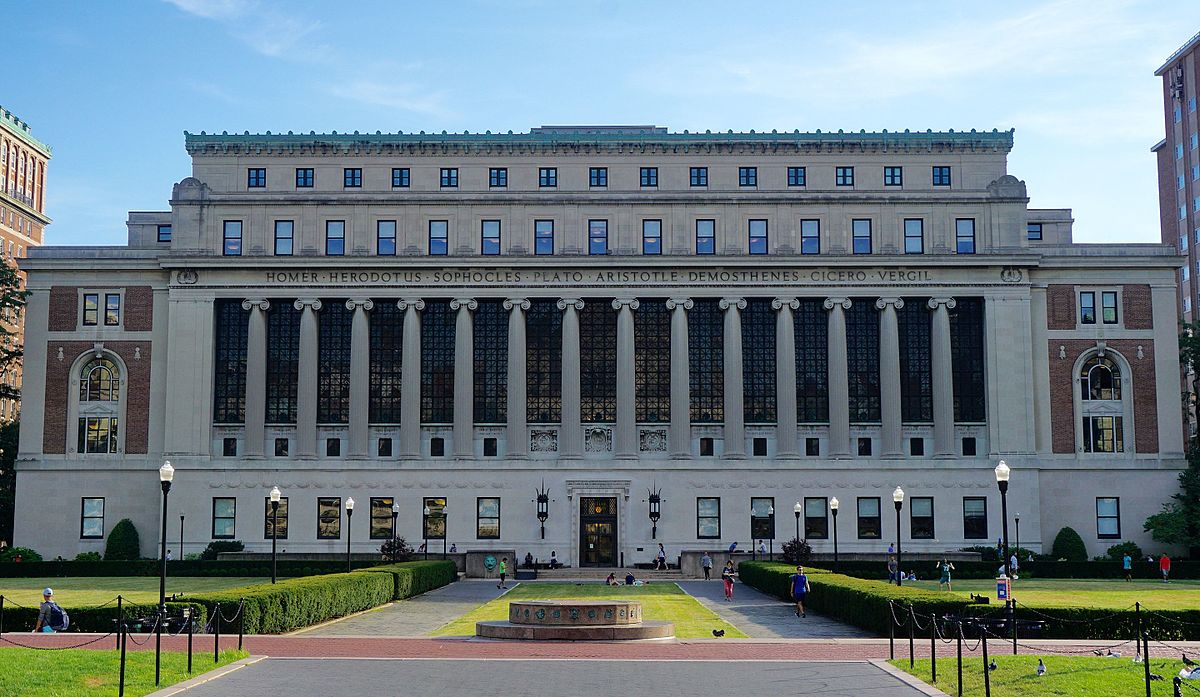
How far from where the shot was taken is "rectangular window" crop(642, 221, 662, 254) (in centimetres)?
8319

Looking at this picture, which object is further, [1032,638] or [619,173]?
[619,173]

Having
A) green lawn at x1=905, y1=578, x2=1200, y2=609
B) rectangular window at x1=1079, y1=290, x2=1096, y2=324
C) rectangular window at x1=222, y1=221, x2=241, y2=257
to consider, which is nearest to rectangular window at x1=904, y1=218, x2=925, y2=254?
rectangular window at x1=1079, y1=290, x2=1096, y2=324

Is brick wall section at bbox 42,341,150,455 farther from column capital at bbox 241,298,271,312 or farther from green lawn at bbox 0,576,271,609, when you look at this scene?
green lawn at bbox 0,576,271,609

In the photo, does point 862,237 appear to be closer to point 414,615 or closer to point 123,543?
point 414,615

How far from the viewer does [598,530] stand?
264 ft

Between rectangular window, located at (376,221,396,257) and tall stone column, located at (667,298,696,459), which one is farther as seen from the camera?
rectangular window, located at (376,221,396,257)

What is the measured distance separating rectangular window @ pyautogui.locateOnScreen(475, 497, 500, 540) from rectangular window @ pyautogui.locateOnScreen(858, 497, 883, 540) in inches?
887

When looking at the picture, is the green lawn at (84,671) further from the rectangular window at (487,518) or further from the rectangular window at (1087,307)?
the rectangular window at (1087,307)

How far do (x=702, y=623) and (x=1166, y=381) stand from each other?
167 ft

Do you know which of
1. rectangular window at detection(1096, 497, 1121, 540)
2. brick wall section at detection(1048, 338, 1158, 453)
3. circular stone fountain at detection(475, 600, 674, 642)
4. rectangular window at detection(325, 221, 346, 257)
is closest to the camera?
circular stone fountain at detection(475, 600, 674, 642)

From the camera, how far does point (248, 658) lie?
30.5 m

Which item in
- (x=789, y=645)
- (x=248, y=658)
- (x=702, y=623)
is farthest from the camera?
(x=702, y=623)

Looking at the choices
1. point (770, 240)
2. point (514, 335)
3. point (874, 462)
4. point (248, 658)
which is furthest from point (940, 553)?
point (248, 658)

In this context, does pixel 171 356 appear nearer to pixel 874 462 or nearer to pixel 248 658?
pixel 874 462
